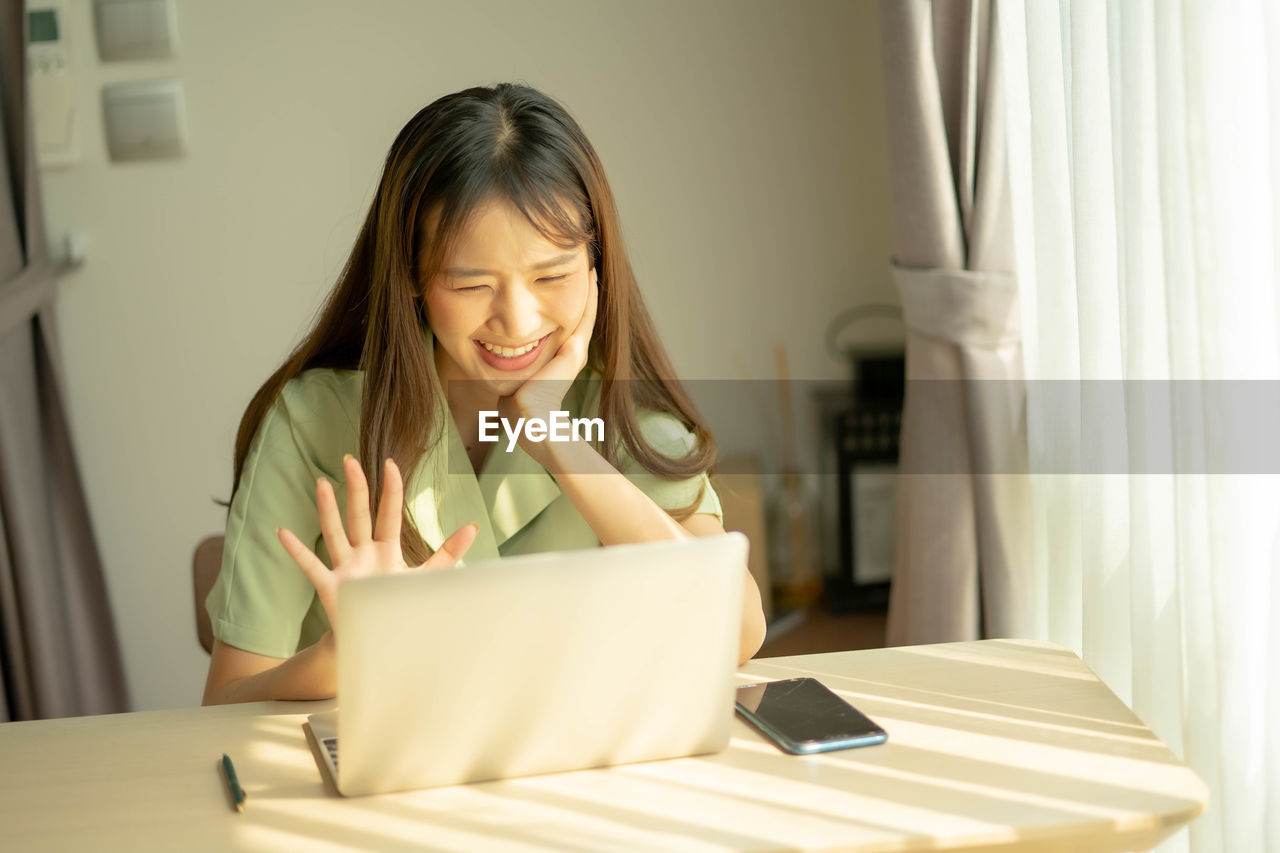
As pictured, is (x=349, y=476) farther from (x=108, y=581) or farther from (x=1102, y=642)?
(x=108, y=581)

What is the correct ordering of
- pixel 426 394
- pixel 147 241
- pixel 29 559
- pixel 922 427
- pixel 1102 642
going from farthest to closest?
pixel 147 241, pixel 29 559, pixel 922 427, pixel 1102 642, pixel 426 394

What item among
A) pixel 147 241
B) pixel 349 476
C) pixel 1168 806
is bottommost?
pixel 1168 806

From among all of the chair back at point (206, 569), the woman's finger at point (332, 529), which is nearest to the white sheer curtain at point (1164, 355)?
the woman's finger at point (332, 529)

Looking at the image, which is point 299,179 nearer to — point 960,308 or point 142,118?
point 142,118

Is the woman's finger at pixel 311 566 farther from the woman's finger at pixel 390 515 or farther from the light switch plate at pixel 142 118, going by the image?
the light switch plate at pixel 142 118

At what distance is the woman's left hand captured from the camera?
1.45 metres

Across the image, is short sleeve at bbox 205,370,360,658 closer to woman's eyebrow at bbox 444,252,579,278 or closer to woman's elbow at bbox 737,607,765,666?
woman's eyebrow at bbox 444,252,579,278

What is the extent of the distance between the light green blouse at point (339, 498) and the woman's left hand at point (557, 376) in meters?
0.08

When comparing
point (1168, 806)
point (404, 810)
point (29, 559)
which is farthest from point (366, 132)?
point (1168, 806)

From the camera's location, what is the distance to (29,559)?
259 centimetres

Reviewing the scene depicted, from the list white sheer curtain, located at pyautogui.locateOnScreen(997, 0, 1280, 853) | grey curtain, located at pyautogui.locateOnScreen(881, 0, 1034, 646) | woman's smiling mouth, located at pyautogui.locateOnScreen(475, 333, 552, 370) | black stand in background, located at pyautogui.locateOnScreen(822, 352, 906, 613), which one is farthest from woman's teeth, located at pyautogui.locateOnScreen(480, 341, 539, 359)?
black stand in background, located at pyautogui.locateOnScreen(822, 352, 906, 613)

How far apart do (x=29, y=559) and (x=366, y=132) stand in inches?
49.7

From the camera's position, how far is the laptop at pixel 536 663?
3.00ft

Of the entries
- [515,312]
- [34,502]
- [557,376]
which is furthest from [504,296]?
[34,502]
